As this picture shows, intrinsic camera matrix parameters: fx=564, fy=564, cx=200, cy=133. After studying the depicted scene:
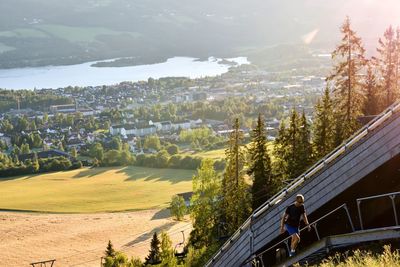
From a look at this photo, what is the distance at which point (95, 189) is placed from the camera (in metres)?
53.0

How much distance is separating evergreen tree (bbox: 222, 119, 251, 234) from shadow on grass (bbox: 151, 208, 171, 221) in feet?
58.2

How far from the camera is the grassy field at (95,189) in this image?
1843 inches

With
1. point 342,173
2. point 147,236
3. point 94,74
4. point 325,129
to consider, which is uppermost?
point 94,74

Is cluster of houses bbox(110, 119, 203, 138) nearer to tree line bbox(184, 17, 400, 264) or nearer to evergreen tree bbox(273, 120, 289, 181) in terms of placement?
tree line bbox(184, 17, 400, 264)

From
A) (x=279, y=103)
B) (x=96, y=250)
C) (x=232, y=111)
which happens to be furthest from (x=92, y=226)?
Answer: (x=279, y=103)

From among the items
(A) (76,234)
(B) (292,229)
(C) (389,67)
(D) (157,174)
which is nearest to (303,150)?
(C) (389,67)

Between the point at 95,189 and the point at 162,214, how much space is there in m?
13.5

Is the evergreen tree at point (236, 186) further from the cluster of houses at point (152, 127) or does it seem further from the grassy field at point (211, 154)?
the cluster of houses at point (152, 127)

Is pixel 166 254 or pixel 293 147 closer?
pixel 293 147

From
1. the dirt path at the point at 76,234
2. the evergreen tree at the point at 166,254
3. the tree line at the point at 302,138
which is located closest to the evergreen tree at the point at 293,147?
the tree line at the point at 302,138

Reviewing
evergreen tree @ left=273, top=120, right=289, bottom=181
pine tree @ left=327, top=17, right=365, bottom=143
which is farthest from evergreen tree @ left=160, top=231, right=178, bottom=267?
pine tree @ left=327, top=17, right=365, bottom=143

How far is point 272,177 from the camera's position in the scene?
2302cm

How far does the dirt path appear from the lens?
31281 mm

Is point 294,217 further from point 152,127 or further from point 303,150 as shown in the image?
point 152,127
